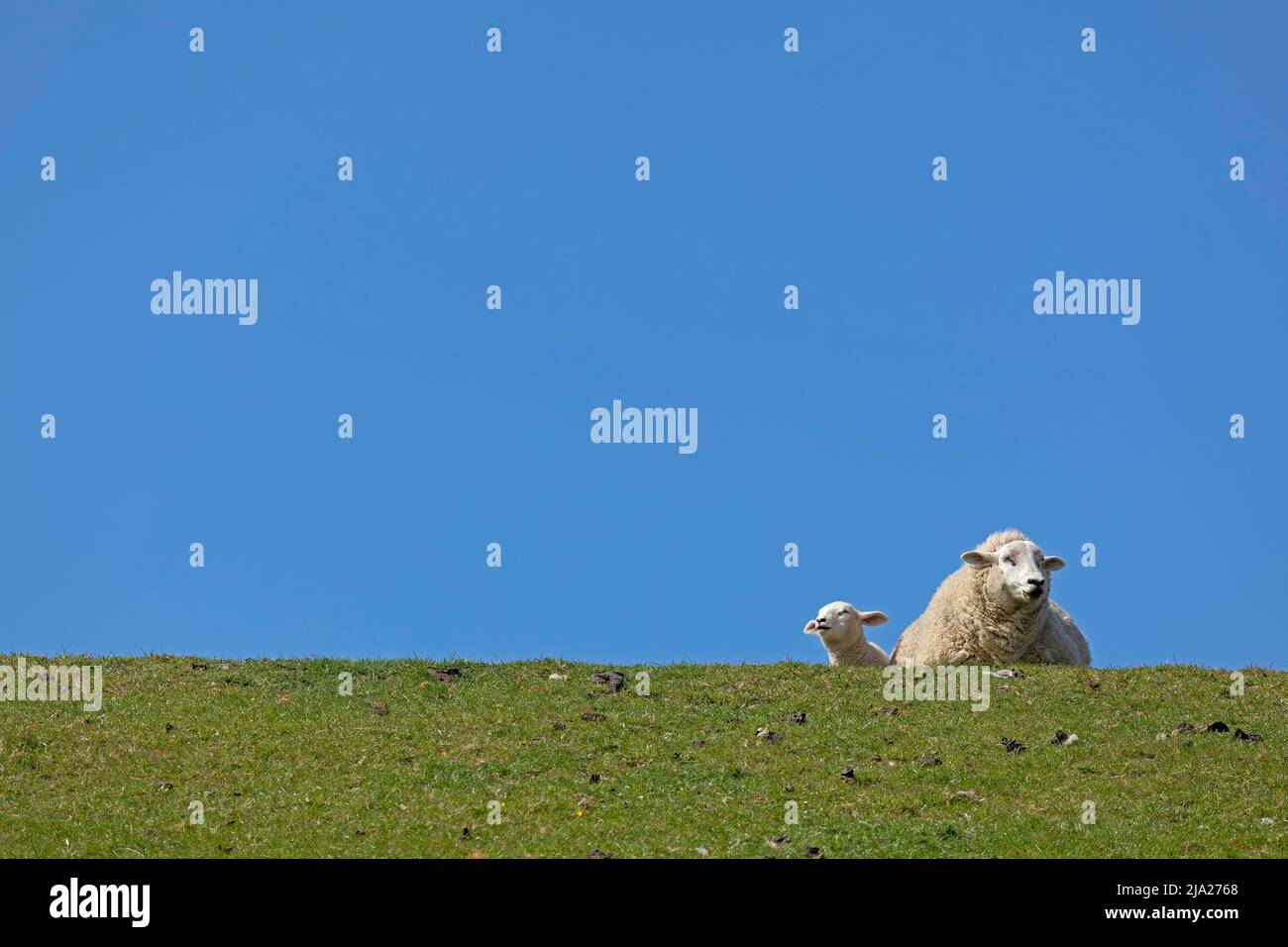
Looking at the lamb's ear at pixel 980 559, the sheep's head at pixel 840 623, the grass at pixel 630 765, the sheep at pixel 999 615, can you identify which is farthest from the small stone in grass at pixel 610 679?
the lamb's ear at pixel 980 559

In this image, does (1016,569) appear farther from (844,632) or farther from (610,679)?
(610,679)

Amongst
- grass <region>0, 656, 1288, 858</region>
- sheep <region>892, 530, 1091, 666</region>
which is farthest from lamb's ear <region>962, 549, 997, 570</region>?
grass <region>0, 656, 1288, 858</region>

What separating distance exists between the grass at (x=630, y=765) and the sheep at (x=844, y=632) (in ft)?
12.3

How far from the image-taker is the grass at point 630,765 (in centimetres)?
1739

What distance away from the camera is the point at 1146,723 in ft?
72.1

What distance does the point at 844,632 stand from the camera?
28734 mm

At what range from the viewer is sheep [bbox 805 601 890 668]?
2869 centimetres

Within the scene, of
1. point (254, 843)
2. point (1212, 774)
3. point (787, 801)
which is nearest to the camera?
point (254, 843)

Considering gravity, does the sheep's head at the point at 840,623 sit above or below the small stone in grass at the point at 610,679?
above

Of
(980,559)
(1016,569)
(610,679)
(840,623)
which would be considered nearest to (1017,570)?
(1016,569)

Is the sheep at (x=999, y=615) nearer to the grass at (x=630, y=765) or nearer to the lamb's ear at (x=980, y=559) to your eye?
the lamb's ear at (x=980, y=559)

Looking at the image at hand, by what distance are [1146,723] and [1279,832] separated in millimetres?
4264
